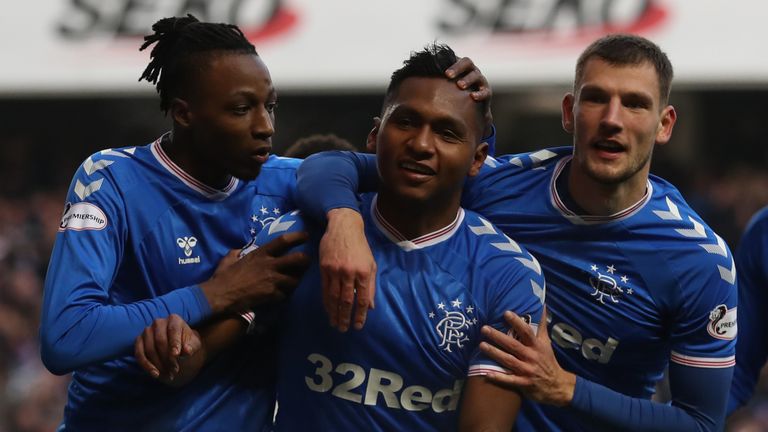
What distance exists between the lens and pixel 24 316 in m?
8.74

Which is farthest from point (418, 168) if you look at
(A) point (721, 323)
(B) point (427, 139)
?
(A) point (721, 323)

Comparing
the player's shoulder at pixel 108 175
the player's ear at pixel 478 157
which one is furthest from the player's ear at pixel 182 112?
the player's ear at pixel 478 157

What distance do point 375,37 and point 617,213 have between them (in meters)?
5.49

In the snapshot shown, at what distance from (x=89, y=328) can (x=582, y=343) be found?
1.35 m

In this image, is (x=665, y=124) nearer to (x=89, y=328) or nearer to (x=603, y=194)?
(x=603, y=194)

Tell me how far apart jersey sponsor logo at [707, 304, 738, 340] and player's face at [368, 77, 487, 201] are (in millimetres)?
813

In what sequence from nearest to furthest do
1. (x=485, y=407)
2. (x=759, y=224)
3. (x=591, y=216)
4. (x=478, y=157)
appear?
(x=485, y=407), (x=478, y=157), (x=591, y=216), (x=759, y=224)

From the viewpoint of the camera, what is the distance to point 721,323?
128 inches

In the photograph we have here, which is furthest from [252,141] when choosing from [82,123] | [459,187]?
[82,123]

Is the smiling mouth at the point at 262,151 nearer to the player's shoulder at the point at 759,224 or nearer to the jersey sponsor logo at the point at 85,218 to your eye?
the jersey sponsor logo at the point at 85,218

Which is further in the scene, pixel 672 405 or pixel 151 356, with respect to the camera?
pixel 672 405

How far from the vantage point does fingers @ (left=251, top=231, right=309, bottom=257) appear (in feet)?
9.94

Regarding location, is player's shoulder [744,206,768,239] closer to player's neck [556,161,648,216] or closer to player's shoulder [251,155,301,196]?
player's neck [556,161,648,216]

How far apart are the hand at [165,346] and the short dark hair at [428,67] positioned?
79 cm
